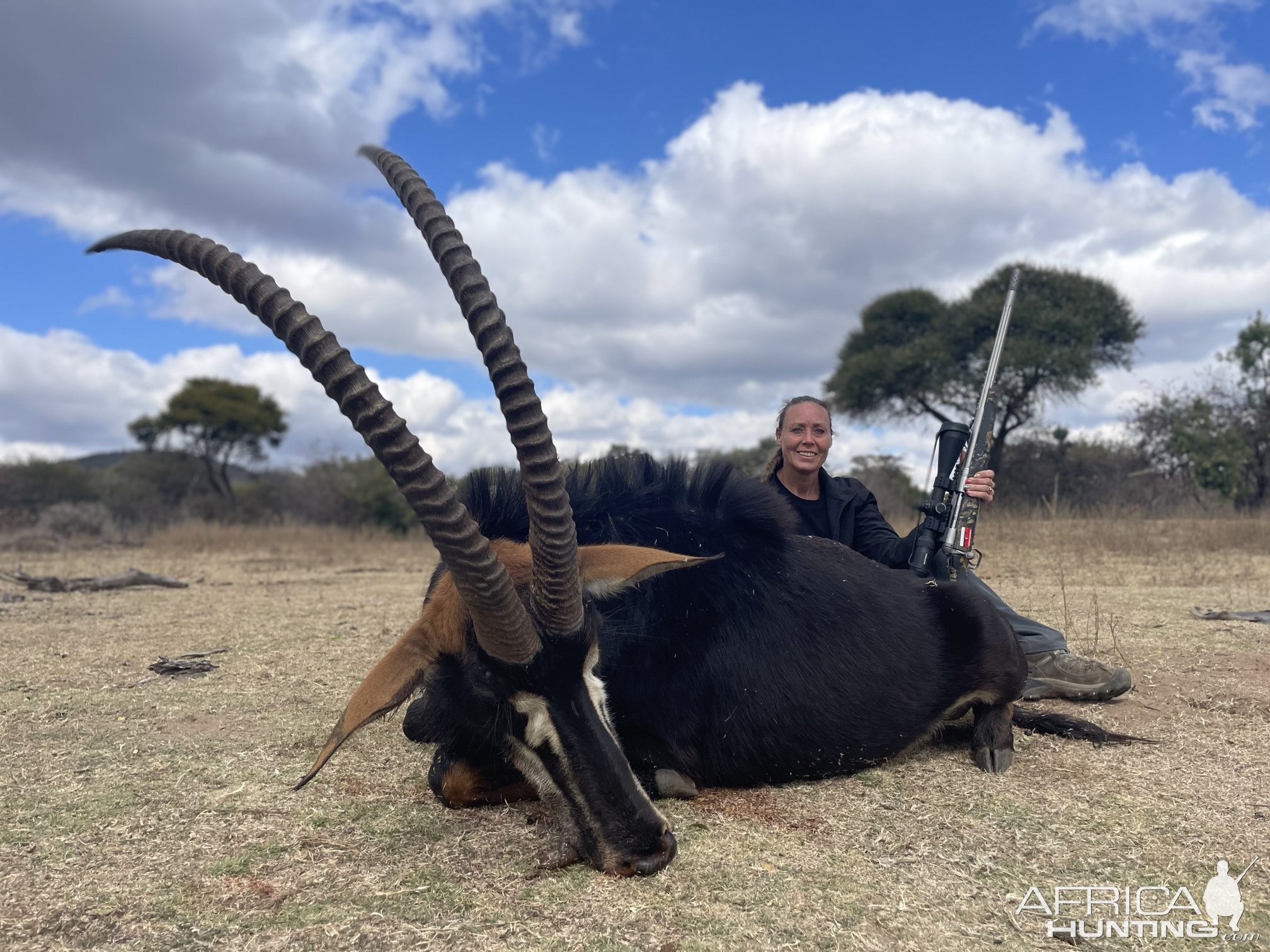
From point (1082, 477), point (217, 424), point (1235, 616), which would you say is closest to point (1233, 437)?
point (1082, 477)

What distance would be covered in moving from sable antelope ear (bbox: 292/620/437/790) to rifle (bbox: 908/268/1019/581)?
10.0ft

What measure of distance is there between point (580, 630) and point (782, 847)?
42.0 inches

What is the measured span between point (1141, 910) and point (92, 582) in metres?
10.7

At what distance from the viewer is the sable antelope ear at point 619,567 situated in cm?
313

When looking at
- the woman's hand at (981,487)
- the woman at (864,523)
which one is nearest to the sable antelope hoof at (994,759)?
the woman at (864,523)

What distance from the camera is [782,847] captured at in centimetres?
306

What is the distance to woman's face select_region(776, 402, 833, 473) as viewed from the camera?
5.49 m

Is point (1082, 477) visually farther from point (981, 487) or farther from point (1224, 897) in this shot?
point (1224, 897)

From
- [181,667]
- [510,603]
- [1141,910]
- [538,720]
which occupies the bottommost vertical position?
[1141,910]

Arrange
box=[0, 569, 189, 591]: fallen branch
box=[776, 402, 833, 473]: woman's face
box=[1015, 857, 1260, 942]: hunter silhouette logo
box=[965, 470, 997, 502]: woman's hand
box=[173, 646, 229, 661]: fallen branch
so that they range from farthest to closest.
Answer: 1. box=[0, 569, 189, 591]: fallen branch
2. box=[173, 646, 229, 661]: fallen branch
3. box=[776, 402, 833, 473]: woman's face
4. box=[965, 470, 997, 502]: woman's hand
5. box=[1015, 857, 1260, 942]: hunter silhouette logo

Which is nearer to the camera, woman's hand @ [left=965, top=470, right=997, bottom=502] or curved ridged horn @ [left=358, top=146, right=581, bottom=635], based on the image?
curved ridged horn @ [left=358, top=146, right=581, bottom=635]

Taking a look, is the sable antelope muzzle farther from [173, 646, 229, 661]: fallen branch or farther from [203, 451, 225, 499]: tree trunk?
[203, 451, 225, 499]: tree trunk

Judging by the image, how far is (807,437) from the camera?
5488 mm

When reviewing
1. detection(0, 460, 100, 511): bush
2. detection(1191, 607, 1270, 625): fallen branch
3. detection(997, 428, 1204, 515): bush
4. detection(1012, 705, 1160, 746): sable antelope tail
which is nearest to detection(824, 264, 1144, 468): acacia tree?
detection(997, 428, 1204, 515): bush
